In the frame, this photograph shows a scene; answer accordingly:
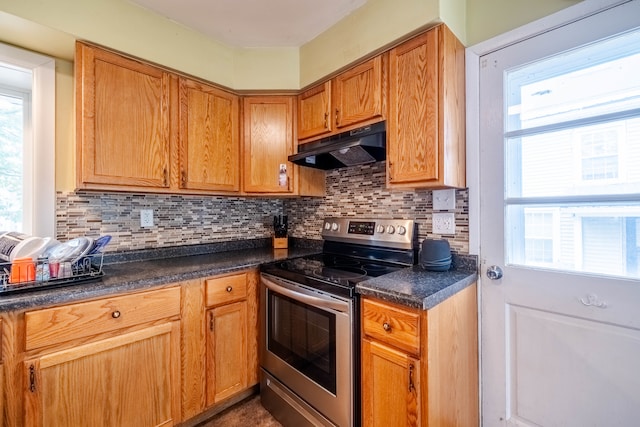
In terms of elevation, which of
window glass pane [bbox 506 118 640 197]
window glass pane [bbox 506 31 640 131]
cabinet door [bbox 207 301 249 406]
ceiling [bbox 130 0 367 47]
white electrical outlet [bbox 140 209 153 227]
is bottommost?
cabinet door [bbox 207 301 249 406]

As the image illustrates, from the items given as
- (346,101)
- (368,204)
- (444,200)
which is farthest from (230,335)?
(346,101)

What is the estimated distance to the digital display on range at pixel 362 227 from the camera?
183cm

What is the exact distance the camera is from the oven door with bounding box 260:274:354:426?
1.25 meters

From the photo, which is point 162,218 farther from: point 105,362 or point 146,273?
point 105,362

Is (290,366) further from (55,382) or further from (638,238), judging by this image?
(638,238)

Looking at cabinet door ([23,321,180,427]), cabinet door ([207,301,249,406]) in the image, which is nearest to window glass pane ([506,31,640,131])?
cabinet door ([207,301,249,406])

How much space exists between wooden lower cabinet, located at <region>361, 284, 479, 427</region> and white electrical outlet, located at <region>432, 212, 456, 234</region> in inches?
13.8

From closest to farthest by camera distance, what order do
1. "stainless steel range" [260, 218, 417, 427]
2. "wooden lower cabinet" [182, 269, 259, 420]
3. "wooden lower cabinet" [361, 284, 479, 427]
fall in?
"wooden lower cabinet" [361, 284, 479, 427] → "stainless steel range" [260, 218, 417, 427] → "wooden lower cabinet" [182, 269, 259, 420]

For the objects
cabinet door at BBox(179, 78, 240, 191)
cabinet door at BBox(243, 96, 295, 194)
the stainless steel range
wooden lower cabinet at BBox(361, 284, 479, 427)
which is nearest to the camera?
wooden lower cabinet at BBox(361, 284, 479, 427)

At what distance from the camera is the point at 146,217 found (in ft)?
6.02

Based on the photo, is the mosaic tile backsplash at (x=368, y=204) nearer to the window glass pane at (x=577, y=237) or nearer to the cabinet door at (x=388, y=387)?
the window glass pane at (x=577, y=237)

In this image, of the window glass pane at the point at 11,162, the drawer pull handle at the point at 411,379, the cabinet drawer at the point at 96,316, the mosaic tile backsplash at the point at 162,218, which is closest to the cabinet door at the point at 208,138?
the mosaic tile backsplash at the point at 162,218

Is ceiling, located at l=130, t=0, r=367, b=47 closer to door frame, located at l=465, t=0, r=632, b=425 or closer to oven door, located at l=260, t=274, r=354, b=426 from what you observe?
door frame, located at l=465, t=0, r=632, b=425

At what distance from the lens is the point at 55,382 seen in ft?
3.68
